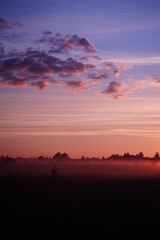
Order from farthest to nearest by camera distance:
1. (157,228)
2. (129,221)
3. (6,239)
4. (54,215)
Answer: (54,215) < (129,221) < (157,228) < (6,239)

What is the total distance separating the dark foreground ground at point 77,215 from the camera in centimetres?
2289

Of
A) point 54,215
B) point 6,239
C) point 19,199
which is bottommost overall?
point 6,239

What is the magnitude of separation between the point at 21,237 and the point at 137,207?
12328 mm

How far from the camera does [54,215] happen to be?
27.7 m

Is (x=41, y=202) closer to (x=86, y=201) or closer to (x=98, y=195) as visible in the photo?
(x=86, y=201)

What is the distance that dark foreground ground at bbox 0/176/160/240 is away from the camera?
2289 cm

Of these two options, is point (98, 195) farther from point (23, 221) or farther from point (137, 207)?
point (23, 221)

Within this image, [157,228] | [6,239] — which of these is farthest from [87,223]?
[6,239]

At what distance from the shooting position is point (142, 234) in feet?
74.9

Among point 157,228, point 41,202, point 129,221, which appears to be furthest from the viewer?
point 41,202

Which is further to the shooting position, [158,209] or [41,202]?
[41,202]

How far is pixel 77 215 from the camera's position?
91.1 ft

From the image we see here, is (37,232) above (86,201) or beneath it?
beneath

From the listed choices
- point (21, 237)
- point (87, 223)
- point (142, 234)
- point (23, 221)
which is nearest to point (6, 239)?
point (21, 237)
